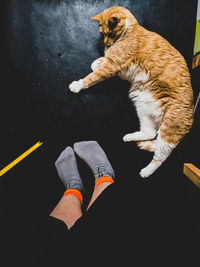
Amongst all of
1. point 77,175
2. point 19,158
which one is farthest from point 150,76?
point 19,158

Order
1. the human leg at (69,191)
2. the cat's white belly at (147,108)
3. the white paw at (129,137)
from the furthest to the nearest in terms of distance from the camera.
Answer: the white paw at (129,137)
the cat's white belly at (147,108)
the human leg at (69,191)

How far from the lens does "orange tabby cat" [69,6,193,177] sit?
0.80 m

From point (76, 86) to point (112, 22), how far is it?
41 centimetres

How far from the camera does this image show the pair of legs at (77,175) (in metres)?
0.79

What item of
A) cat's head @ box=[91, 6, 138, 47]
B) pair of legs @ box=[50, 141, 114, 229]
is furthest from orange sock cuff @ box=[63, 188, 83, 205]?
cat's head @ box=[91, 6, 138, 47]

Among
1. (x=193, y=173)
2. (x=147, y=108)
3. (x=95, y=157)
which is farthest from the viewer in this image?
(x=95, y=157)

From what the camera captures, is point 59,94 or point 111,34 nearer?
point 111,34

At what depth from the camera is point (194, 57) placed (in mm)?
1008

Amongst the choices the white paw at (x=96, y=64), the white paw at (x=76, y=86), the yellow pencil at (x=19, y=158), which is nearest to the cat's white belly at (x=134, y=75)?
the white paw at (x=96, y=64)

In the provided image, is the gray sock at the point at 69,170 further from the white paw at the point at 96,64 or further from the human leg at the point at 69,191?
the white paw at the point at 96,64

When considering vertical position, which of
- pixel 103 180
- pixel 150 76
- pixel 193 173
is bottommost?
pixel 193 173

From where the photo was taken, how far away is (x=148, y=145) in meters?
0.94

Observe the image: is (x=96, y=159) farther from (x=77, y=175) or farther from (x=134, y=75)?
(x=134, y=75)

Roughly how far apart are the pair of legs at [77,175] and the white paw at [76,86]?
1.21 ft
